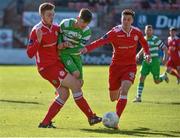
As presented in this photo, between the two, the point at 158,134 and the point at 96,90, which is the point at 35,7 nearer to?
the point at 96,90

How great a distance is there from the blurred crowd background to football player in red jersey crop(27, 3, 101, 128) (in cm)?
3143

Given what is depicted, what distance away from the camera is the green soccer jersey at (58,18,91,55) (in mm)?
11953

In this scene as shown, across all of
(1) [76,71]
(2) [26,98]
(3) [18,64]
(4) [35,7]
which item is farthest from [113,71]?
(4) [35,7]

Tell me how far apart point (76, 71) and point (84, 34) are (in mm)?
721

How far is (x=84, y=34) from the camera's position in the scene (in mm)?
12125

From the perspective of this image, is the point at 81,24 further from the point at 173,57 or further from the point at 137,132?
the point at 173,57

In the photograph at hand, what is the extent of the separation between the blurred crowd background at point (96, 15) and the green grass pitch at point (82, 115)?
19365mm

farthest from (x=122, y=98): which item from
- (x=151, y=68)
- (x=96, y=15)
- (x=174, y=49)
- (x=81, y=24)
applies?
(x=96, y=15)

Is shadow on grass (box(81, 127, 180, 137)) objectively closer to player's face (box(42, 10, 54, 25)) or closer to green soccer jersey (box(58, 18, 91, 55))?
green soccer jersey (box(58, 18, 91, 55))

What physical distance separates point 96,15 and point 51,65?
33199 mm

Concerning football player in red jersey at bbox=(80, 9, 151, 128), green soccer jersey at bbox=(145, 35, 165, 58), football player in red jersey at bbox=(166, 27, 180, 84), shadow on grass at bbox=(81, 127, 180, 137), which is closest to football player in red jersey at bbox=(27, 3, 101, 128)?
shadow on grass at bbox=(81, 127, 180, 137)

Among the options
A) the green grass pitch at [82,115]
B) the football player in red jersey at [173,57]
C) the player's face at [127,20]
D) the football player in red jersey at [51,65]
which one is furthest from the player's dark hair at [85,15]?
the football player in red jersey at [173,57]

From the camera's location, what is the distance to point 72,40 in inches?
476

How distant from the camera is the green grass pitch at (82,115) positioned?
36.2ft
